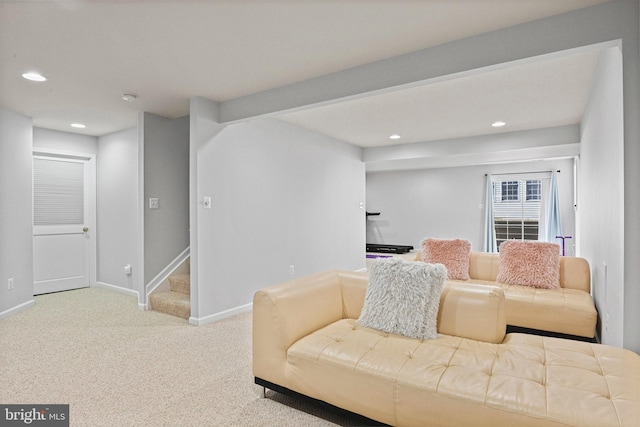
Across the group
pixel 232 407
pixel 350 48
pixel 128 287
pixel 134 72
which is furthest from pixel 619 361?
pixel 128 287

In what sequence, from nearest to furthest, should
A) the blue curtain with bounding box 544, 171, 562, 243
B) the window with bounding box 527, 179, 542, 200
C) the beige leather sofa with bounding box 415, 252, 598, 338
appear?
the beige leather sofa with bounding box 415, 252, 598, 338, the blue curtain with bounding box 544, 171, 562, 243, the window with bounding box 527, 179, 542, 200

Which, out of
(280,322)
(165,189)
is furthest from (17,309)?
(280,322)

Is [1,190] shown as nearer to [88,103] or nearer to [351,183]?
[88,103]

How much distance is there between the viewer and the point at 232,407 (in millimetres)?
2154

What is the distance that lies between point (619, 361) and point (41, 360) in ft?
12.7

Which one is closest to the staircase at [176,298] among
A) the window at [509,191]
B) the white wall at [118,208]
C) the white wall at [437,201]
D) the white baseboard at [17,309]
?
the white wall at [118,208]

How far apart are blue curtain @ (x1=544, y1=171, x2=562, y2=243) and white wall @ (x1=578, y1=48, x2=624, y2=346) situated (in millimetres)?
5152

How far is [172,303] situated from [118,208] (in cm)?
215

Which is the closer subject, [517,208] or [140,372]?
[140,372]

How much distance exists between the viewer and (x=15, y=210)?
4.18 metres

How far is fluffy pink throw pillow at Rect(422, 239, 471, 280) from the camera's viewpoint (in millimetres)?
4039

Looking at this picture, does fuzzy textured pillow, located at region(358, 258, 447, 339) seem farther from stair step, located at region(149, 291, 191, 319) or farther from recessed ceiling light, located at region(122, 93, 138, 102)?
recessed ceiling light, located at region(122, 93, 138, 102)

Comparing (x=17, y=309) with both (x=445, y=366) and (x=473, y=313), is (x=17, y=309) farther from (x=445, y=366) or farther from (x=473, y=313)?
(x=473, y=313)

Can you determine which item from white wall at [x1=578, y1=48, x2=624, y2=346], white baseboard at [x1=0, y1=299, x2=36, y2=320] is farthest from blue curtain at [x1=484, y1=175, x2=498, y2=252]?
Result: white baseboard at [x1=0, y1=299, x2=36, y2=320]
